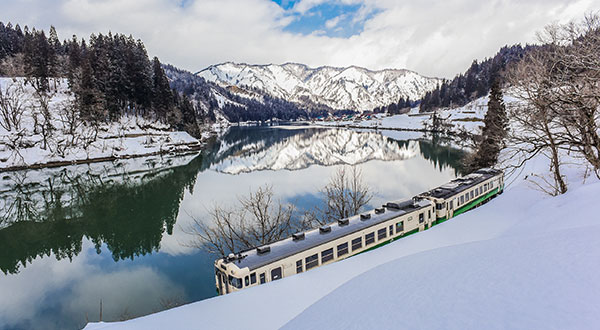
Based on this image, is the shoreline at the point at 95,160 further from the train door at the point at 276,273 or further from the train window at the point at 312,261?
the train window at the point at 312,261

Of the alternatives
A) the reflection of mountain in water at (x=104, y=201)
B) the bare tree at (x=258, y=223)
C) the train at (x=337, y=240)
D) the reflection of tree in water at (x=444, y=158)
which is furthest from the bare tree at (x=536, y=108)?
the reflection of tree in water at (x=444, y=158)

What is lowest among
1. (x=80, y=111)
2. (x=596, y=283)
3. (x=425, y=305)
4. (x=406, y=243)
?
(x=406, y=243)

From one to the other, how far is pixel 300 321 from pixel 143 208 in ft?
91.9

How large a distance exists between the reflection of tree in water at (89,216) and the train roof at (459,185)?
20.2 m

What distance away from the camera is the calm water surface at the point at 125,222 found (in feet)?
49.5

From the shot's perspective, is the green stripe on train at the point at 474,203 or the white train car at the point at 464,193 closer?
the white train car at the point at 464,193

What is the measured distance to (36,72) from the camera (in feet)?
210

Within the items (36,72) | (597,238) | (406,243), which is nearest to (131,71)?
(36,72)

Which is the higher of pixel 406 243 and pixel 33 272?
pixel 406 243

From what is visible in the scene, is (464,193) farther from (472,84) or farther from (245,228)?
(472,84)

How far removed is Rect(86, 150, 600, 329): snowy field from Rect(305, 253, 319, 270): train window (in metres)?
2.35

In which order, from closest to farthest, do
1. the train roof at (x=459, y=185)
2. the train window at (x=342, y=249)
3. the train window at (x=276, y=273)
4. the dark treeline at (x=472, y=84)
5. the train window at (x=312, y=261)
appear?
the train window at (x=276, y=273) → the train window at (x=312, y=261) → the train window at (x=342, y=249) → the train roof at (x=459, y=185) → the dark treeline at (x=472, y=84)

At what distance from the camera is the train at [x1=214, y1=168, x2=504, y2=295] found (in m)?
11.1

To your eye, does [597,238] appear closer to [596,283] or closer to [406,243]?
[596,283]
